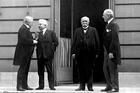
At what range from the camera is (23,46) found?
36.6ft

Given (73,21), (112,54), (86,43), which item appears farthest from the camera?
(73,21)

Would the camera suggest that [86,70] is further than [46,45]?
No

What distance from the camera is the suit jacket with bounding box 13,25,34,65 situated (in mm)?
11055

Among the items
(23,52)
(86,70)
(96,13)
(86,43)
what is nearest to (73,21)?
(96,13)

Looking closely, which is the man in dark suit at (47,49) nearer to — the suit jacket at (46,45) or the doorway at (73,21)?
the suit jacket at (46,45)

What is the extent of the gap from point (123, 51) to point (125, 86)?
4.21 feet

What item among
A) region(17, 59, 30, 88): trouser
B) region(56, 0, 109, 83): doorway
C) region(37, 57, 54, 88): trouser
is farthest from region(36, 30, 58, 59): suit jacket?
region(56, 0, 109, 83): doorway

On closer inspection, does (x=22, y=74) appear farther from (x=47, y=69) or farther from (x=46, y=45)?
(x=46, y=45)

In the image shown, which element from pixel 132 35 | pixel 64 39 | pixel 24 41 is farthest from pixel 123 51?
pixel 24 41

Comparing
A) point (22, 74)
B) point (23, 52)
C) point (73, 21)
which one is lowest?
point (22, 74)

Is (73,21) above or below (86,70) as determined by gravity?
above

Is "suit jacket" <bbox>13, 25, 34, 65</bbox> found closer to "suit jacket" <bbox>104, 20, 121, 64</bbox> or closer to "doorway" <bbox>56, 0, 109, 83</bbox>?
"suit jacket" <bbox>104, 20, 121, 64</bbox>

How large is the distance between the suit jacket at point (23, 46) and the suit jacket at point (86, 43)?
4.51 feet

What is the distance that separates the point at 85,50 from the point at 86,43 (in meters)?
0.20
